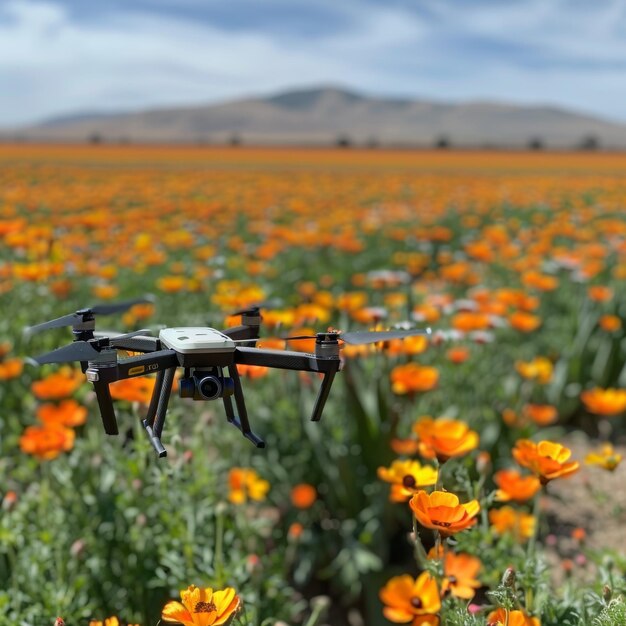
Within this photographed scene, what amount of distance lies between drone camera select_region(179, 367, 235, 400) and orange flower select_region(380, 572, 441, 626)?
780 mm

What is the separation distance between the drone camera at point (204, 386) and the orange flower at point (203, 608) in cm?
41

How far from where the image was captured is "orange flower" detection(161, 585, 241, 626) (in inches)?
37.6

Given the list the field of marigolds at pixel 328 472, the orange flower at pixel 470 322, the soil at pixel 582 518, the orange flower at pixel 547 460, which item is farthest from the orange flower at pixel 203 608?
Result: the orange flower at pixel 470 322

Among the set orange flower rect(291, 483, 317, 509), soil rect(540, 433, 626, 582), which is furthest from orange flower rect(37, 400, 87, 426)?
soil rect(540, 433, 626, 582)

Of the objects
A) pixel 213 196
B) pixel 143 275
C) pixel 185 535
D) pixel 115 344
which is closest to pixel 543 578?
pixel 185 535

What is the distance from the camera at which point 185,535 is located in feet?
5.69

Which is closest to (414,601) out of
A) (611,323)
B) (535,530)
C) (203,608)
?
(535,530)

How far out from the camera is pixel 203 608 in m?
0.97

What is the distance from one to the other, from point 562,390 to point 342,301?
1.37 metres

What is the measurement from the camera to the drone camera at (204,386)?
2.28 feet

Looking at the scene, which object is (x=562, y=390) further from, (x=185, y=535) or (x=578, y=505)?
(x=185, y=535)

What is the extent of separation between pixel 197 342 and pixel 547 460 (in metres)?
0.72

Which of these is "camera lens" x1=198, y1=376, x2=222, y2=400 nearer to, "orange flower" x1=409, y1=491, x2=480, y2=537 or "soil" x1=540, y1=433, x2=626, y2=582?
"orange flower" x1=409, y1=491, x2=480, y2=537

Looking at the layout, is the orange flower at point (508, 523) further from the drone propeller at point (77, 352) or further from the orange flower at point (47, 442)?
the drone propeller at point (77, 352)
